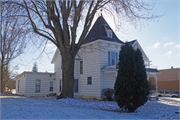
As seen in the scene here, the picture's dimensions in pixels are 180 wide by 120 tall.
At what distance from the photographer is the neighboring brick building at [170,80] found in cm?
3606

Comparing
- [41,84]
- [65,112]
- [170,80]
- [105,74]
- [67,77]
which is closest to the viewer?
[65,112]

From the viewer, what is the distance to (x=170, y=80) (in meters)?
37.3

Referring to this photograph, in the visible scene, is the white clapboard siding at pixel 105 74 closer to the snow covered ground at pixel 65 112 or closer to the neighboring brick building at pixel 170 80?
the snow covered ground at pixel 65 112

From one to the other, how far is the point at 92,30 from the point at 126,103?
13.4 m

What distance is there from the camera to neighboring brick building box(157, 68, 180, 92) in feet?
118

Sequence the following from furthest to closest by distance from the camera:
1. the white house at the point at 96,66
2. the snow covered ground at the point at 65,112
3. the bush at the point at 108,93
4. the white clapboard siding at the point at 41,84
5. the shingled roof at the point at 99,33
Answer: the white clapboard siding at the point at 41,84
the shingled roof at the point at 99,33
the white house at the point at 96,66
the bush at the point at 108,93
the snow covered ground at the point at 65,112

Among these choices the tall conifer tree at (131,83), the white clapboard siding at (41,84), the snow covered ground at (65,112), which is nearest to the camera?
the snow covered ground at (65,112)

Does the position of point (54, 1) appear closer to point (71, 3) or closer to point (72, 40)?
point (71, 3)

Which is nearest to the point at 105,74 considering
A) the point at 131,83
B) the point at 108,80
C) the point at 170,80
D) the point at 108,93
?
the point at 108,80

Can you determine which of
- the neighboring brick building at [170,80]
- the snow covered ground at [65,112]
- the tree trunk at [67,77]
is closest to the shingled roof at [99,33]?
the tree trunk at [67,77]

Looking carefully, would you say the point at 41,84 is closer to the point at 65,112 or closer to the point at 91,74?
the point at 91,74

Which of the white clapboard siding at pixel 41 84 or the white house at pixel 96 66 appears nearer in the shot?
the white house at pixel 96 66

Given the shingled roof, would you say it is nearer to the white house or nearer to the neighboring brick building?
the white house

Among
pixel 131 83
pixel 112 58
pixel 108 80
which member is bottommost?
pixel 108 80
